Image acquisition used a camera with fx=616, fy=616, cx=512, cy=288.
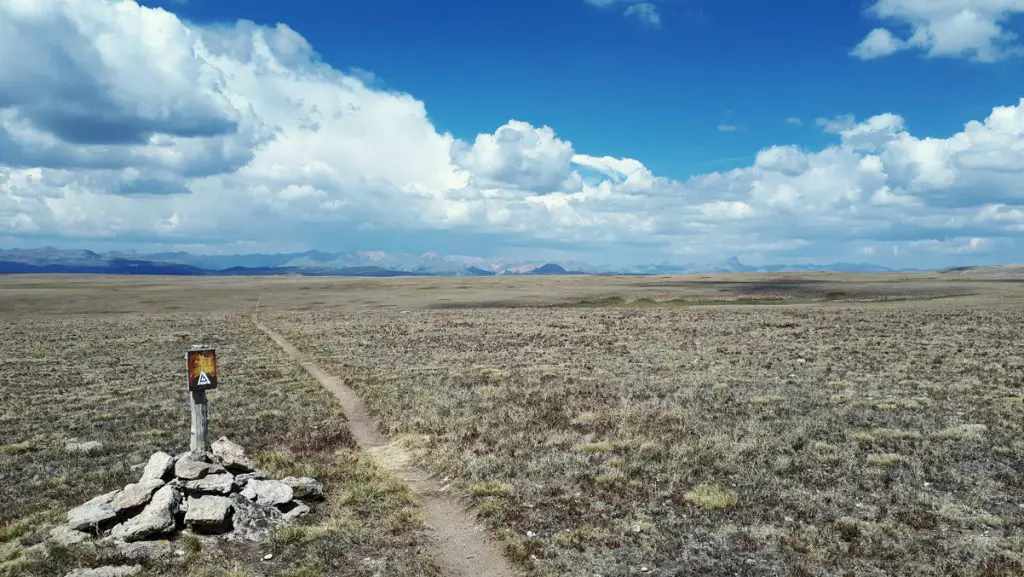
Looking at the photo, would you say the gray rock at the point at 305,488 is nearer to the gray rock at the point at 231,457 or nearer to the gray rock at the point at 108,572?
the gray rock at the point at 231,457

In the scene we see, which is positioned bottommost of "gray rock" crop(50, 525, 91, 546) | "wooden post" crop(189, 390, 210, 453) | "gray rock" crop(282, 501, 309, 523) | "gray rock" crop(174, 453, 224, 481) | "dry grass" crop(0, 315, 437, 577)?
"dry grass" crop(0, 315, 437, 577)

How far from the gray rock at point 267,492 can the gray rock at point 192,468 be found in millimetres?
785

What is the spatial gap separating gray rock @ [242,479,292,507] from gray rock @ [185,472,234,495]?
Answer: 36 cm

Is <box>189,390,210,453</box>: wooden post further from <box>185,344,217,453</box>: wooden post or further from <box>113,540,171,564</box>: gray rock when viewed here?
<box>113,540,171,564</box>: gray rock

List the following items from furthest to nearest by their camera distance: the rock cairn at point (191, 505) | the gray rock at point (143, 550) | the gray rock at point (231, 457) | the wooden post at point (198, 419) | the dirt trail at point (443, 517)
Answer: the wooden post at point (198, 419) < the gray rock at point (231, 457) < the rock cairn at point (191, 505) < the dirt trail at point (443, 517) < the gray rock at point (143, 550)

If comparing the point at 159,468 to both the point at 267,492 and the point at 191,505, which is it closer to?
the point at 191,505

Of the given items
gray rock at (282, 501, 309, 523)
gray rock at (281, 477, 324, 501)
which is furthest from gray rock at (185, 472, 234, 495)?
gray rock at (281, 477, 324, 501)

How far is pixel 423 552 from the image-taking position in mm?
10805

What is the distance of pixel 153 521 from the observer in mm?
10828

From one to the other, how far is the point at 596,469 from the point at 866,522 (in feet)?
18.9

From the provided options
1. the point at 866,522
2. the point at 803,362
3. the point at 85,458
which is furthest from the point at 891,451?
Answer: the point at 85,458

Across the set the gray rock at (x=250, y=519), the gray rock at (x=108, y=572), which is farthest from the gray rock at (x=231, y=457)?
the gray rock at (x=108, y=572)

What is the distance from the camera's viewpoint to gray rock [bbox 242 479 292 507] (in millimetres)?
12344

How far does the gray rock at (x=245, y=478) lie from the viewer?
1268 centimetres
